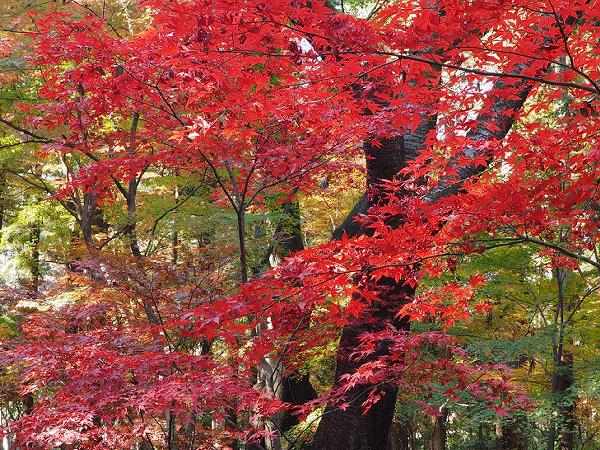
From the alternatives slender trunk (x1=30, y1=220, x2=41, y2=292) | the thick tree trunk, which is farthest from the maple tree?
slender trunk (x1=30, y1=220, x2=41, y2=292)

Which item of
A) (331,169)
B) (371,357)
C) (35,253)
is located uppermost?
(35,253)

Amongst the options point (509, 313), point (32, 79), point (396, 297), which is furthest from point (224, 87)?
point (509, 313)

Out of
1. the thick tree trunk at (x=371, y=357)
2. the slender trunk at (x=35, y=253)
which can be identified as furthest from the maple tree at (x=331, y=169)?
the slender trunk at (x=35, y=253)

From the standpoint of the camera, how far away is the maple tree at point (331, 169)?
9.25 feet

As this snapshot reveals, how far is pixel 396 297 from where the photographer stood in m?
4.96

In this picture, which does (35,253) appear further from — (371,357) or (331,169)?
(371,357)

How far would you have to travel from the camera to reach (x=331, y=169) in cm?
600

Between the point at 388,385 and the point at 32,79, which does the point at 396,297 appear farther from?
the point at 32,79

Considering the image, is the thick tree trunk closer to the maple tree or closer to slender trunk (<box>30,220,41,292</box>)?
the maple tree

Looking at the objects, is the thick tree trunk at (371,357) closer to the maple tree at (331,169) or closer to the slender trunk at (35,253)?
the maple tree at (331,169)

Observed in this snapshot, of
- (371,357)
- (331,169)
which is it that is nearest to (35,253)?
(331,169)

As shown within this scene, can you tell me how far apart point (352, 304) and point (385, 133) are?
149 cm

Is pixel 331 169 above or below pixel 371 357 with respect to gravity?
above

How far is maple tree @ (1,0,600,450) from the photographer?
2.82 meters
